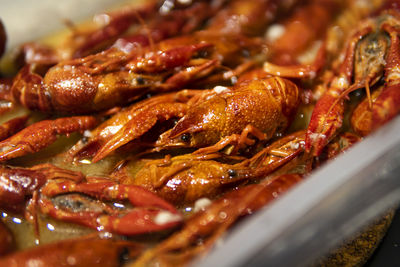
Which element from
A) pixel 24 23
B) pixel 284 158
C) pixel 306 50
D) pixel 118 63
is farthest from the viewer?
pixel 24 23

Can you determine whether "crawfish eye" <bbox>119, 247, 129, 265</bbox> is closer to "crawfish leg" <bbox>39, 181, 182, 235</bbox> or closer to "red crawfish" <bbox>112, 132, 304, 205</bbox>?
"crawfish leg" <bbox>39, 181, 182, 235</bbox>

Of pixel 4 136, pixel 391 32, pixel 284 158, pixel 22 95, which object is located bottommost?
pixel 284 158

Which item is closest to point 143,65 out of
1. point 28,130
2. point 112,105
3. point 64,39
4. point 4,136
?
point 112,105

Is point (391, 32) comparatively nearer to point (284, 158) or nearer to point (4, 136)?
point (284, 158)

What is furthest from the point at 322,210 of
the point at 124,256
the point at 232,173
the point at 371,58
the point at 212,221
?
the point at 371,58

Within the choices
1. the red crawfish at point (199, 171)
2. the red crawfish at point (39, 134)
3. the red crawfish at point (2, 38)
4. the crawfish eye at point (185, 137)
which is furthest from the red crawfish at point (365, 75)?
the red crawfish at point (2, 38)

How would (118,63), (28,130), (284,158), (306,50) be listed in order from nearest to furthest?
1. (284,158)
2. (28,130)
3. (118,63)
4. (306,50)

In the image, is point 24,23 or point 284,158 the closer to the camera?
point 284,158
